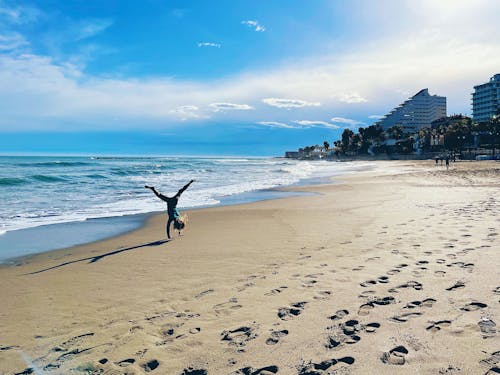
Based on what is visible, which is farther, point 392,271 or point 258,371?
point 392,271

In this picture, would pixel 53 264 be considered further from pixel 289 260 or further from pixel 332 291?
pixel 332 291

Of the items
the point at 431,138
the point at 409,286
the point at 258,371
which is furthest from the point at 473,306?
the point at 431,138

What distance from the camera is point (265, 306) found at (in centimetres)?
417

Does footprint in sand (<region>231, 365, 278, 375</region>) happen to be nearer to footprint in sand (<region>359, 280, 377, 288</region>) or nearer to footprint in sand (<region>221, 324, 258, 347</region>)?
footprint in sand (<region>221, 324, 258, 347</region>)

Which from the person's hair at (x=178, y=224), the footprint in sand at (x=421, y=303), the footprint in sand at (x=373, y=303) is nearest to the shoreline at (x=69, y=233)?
the person's hair at (x=178, y=224)

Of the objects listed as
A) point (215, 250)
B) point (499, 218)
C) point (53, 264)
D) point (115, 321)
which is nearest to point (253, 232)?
point (215, 250)

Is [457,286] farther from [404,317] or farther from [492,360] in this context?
[492,360]

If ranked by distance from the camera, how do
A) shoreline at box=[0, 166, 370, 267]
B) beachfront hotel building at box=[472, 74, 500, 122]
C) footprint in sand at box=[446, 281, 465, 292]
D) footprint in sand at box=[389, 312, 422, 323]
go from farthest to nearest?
1. beachfront hotel building at box=[472, 74, 500, 122]
2. shoreline at box=[0, 166, 370, 267]
3. footprint in sand at box=[446, 281, 465, 292]
4. footprint in sand at box=[389, 312, 422, 323]

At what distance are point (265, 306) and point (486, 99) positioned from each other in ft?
560

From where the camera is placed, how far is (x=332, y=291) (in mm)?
4488

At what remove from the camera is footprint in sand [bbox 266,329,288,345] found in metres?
3.30

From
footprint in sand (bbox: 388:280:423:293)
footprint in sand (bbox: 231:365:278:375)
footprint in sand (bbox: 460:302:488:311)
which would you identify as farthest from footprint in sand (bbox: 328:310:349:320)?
footprint in sand (bbox: 460:302:488:311)

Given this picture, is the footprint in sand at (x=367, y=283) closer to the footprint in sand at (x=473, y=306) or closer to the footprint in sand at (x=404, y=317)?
the footprint in sand at (x=404, y=317)

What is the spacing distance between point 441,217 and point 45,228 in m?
11.3
